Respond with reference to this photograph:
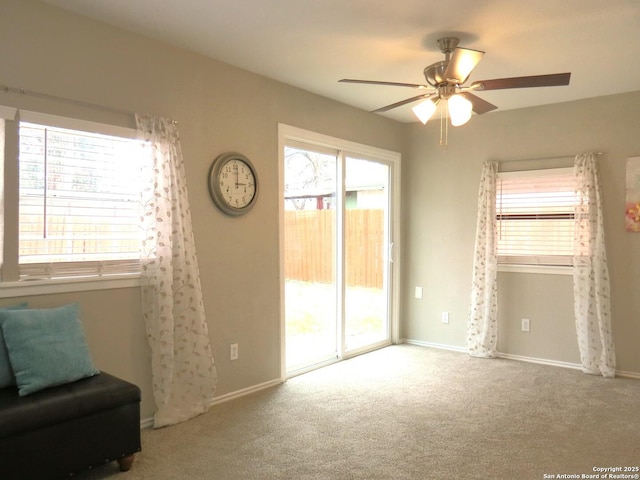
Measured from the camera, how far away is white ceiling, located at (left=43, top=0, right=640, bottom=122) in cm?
271

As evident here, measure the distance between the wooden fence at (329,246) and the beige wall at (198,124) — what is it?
313mm

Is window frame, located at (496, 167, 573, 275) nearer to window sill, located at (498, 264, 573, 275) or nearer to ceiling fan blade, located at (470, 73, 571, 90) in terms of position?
window sill, located at (498, 264, 573, 275)

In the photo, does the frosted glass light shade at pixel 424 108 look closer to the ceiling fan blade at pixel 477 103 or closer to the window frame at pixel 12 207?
the ceiling fan blade at pixel 477 103

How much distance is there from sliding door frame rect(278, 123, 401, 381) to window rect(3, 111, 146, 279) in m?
1.32

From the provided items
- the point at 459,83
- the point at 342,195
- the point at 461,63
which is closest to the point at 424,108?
the point at 459,83

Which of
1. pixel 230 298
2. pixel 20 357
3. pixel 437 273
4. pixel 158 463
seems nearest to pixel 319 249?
pixel 230 298

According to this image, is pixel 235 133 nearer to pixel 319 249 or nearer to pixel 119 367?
pixel 319 249

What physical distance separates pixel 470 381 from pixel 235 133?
289 centimetres

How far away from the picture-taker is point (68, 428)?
232 cm

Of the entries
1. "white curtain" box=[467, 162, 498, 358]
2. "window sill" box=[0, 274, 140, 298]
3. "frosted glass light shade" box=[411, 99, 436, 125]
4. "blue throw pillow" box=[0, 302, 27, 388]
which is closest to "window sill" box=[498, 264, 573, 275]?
"white curtain" box=[467, 162, 498, 358]

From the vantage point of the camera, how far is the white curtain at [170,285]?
3146 millimetres

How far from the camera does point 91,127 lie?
9.61 ft

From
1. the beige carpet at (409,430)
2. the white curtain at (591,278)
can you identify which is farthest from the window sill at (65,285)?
the white curtain at (591,278)

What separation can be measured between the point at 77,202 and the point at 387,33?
2.19 meters
